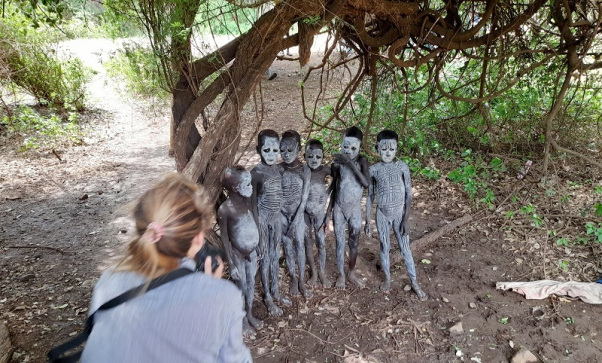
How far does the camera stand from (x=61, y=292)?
154 inches

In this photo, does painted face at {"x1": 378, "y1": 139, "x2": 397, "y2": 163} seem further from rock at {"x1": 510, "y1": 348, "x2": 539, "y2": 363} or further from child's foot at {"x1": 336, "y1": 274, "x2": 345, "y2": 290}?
rock at {"x1": 510, "y1": 348, "x2": 539, "y2": 363}

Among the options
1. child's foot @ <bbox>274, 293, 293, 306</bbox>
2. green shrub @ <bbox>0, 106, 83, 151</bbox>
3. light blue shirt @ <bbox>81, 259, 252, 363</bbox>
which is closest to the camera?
light blue shirt @ <bbox>81, 259, 252, 363</bbox>

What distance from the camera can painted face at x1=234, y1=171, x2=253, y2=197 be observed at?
10.2 ft

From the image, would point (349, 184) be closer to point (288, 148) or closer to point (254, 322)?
point (288, 148)

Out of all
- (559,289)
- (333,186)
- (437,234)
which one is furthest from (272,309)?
(559,289)

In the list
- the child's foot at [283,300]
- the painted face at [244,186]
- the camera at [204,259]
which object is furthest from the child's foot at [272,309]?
the camera at [204,259]

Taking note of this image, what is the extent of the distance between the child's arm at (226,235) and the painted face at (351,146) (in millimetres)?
1193

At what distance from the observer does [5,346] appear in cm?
296

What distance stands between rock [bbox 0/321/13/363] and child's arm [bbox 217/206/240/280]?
167 cm

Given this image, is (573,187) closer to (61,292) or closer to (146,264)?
(146,264)

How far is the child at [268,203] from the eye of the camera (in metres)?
3.34

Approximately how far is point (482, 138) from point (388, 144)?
10.6 feet

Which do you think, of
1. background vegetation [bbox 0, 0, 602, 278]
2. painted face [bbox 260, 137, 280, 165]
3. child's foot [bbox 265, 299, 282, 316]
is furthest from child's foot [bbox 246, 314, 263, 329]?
background vegetation [bbox 0, 0, 602, 278]

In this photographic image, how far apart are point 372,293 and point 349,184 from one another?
1.10 m
